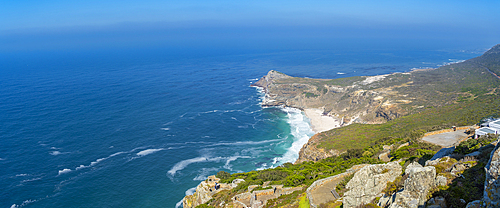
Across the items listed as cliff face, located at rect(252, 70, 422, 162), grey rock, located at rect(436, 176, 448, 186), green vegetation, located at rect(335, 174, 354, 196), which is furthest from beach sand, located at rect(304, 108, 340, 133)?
grey rock, located at rect(436, 176, 448, 186)

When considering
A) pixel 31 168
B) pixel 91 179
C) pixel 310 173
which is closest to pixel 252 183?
pixel 310 173

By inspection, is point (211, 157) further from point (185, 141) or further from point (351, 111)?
point (351, 111)

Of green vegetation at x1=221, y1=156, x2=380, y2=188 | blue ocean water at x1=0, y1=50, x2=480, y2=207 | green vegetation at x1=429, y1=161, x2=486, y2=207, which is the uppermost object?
green vegetation at x1=429, y1=161, x2=486, y2=207

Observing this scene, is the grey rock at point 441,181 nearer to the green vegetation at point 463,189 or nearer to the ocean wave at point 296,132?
the green vegetation at point 463,189

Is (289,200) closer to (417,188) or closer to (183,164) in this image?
(417,188)

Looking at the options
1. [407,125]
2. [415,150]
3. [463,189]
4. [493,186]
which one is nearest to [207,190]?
[415,150]

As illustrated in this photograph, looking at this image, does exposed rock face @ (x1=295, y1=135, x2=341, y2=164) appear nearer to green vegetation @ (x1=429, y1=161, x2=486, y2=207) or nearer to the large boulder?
green vegetation @ (x1=429, y1=161, x2=486, y2=207)

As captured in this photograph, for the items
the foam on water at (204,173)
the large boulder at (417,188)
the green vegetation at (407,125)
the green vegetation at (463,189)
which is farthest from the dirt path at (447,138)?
the foam on water at (204,173)
